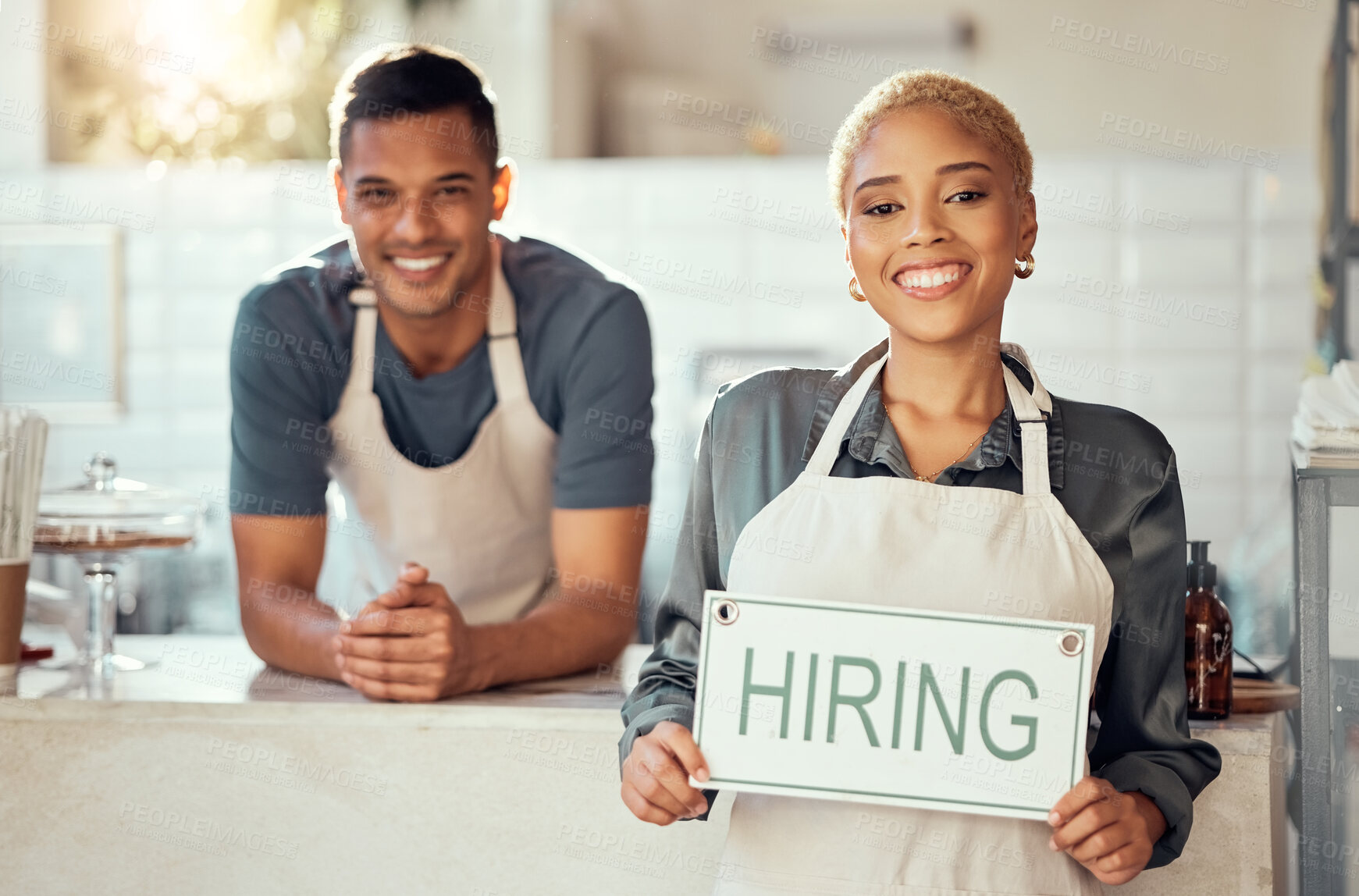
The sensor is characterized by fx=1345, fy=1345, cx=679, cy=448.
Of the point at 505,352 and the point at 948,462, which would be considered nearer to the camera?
the point at 948,462

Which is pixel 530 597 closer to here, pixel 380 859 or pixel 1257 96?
pixel 380 859

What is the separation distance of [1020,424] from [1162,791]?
0.92 feet

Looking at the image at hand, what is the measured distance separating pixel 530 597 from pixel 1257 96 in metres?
2.48

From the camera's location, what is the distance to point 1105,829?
0.91 meters

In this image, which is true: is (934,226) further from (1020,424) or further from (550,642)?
(550,642)

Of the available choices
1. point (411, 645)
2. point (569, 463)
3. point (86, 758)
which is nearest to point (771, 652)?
point (411, 645)

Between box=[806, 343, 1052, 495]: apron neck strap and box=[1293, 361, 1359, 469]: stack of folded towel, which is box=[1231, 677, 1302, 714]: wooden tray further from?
box=[806, 343, 1052, 495]: apron neck strap

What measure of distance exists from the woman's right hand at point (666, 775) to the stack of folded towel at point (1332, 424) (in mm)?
650

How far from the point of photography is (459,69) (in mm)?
1581

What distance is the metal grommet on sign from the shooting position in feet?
3.06

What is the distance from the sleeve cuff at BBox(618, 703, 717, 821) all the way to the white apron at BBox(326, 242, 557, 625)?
25.4 inches

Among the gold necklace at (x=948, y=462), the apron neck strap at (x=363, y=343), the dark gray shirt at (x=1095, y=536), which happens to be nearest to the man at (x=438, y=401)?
the apron neck strap at (x=363, y=343)

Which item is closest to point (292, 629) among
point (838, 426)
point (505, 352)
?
point (505, 352)

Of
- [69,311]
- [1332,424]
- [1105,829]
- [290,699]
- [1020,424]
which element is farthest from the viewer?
[69,311]
